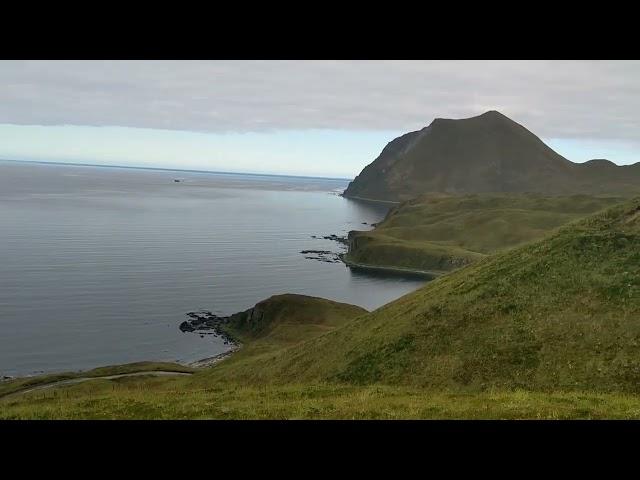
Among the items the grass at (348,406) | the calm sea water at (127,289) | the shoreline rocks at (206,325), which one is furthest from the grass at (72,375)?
the grass at (348,406)

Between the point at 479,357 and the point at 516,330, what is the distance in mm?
3445

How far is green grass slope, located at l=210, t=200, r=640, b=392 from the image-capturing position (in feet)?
86.2

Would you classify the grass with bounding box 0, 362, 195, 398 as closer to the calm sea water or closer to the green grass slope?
the calm sea water

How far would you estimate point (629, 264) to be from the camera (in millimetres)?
A: 34062

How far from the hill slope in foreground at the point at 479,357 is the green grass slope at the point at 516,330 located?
97 millimetres

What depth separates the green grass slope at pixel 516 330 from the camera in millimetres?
26281

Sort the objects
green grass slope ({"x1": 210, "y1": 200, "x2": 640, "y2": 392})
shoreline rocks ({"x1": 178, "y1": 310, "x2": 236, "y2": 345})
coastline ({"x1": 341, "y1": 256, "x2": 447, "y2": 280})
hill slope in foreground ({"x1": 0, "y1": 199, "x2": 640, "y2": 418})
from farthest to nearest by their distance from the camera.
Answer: coastline ({"x1": 341, "y1": 256, "x2": 447, "y2": 280}), shoreline rocks ({"x1": 178, "y1": 310, "x2": 236, "y2": 345}), green grass slope ({"x1": 210, "y1": 200, "x2": 640, "y2": 392}), hill slope in foreground ({"x1": 0, "y1": 199, "x2": 640, "y2": 418})

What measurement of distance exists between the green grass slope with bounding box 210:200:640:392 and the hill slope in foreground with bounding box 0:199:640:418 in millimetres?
97

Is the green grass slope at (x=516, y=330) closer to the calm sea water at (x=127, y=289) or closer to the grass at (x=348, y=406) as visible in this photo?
the grass at (x=348, y=406)

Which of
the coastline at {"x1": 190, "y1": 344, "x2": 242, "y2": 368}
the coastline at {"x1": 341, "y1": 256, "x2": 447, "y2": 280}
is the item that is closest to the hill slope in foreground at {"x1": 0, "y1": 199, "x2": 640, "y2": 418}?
the coastline at {"x1": 190, "y1": 344, "x2": 242, "y2": 368}
